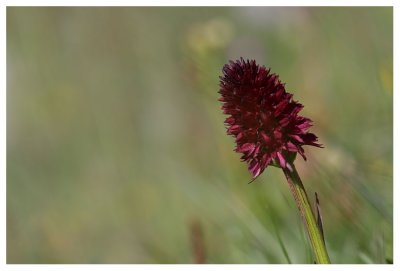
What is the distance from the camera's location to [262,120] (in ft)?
3.72

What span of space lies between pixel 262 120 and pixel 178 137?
3.21 meters

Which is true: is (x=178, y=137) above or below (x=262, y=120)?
above

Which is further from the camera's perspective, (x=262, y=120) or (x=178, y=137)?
(x=178, y=137)

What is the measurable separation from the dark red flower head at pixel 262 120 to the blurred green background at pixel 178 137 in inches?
18.8

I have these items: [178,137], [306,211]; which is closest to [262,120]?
[306,211]

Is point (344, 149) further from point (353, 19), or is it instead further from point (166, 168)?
point (166, 168)

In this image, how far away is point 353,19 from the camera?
3443 mm

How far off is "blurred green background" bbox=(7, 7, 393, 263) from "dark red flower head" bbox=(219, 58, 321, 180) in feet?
1.56

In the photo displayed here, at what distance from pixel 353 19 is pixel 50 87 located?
73.7 inches

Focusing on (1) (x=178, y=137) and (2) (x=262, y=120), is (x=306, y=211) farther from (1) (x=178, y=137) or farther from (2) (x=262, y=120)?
(1) (x=178, y=137)

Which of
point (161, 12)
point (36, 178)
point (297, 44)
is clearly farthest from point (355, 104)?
point (161, 12)

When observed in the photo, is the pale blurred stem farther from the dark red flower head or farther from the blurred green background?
the blurred green background

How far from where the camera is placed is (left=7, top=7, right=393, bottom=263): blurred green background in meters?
2.19

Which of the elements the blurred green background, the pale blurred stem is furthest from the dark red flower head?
the blurred green background
